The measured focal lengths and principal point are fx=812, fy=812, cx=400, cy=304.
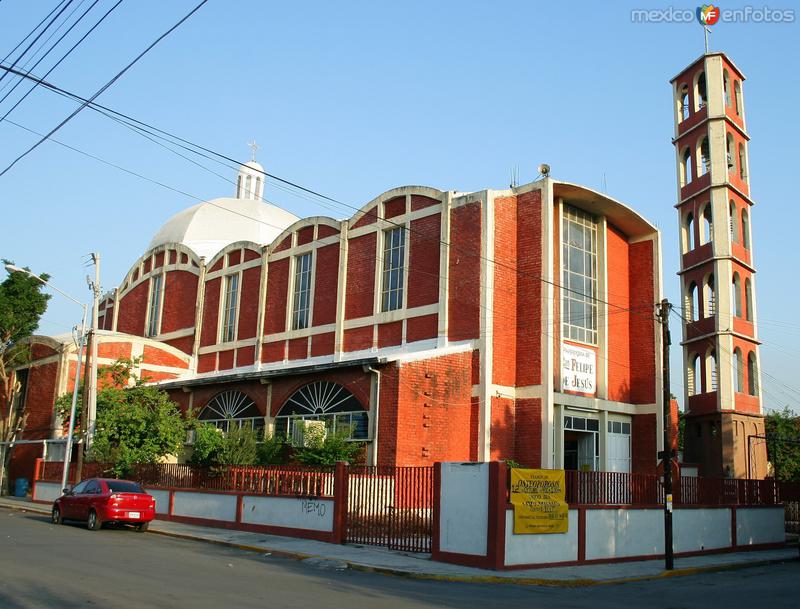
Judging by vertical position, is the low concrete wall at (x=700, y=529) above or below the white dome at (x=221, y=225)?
below

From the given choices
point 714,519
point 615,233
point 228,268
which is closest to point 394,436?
point 714,519

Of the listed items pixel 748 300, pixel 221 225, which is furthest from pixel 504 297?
pixel 221 225

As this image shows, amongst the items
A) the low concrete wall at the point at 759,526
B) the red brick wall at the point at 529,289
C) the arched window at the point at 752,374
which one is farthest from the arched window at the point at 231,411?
the arched window at the point at 752,374

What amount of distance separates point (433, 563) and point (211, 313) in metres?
27.6

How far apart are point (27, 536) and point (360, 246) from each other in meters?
18.1

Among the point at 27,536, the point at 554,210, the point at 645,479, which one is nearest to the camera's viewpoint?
the point at 27,536

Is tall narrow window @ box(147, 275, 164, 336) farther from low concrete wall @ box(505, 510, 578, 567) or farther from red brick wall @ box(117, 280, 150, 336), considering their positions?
low concrete wall @ box(505, 510, 578, 567)

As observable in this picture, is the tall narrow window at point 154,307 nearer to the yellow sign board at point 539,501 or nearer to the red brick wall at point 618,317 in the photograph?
the red brick wall at point 618,317

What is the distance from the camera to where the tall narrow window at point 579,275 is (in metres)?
30.7

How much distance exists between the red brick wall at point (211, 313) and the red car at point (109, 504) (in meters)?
18.8

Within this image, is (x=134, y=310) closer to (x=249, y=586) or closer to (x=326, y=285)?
(x=326, y=285)

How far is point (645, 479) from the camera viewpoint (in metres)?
21.4

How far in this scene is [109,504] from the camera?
22016mm

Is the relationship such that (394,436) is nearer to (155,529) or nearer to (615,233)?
(155,529)
